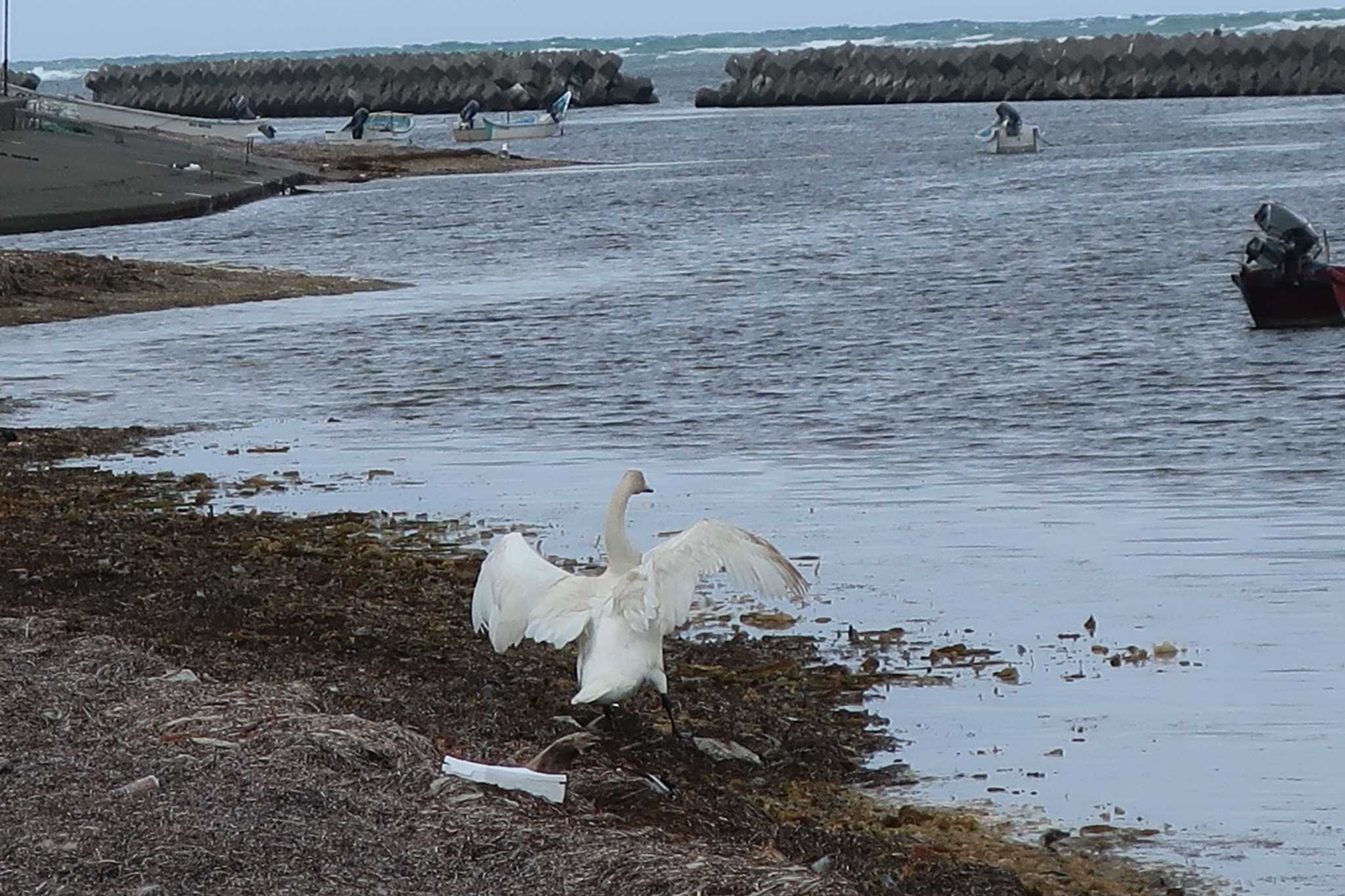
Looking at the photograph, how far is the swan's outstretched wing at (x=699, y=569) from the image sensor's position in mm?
7422

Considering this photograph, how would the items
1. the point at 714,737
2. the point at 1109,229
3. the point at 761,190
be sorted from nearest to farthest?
the point at 714,737, the point at 1109,229, the point at 761,190

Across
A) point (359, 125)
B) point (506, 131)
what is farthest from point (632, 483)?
point (506, 131)

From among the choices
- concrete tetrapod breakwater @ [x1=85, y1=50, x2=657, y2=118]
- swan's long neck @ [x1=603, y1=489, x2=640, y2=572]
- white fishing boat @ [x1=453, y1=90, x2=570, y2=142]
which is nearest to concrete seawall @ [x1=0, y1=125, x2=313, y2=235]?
white fishing boat @ [x1=453, y1=90, x2=570, y2=142]

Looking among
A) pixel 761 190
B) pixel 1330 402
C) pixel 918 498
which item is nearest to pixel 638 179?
pixel 761 190

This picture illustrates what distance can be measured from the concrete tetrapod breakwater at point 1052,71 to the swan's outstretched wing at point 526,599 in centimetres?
8748

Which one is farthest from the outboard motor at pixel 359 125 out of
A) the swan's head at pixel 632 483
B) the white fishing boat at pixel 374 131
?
the swan's head at pixel 632 483

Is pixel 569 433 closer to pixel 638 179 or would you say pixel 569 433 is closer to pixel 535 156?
pixel 638 179

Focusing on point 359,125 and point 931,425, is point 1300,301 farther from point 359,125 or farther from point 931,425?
point 359,125

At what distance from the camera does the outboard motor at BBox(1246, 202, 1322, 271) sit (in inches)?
825

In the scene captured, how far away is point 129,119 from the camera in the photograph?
2206 inches

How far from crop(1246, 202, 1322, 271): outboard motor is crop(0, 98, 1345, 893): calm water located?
2.58 ft

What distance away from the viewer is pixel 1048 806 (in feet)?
23.8

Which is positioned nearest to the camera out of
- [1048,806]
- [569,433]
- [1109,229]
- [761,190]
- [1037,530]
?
[1048,806]

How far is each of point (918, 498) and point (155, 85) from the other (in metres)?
102
